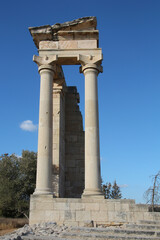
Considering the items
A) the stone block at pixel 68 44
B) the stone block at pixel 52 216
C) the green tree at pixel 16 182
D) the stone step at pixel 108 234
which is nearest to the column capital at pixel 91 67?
the stone block at pixel 68 44

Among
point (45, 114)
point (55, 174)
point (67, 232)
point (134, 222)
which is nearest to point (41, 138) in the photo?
point (45, 114)

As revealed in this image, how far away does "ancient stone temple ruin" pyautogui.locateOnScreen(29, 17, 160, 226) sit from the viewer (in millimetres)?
16484

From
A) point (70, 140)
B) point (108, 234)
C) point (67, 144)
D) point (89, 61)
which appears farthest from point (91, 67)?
point (108, 234)

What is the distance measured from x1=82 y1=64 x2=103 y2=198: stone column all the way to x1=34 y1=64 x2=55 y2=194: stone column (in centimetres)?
250

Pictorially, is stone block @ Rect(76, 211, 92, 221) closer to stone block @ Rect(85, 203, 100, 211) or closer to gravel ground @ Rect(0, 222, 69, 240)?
stone block @ Rect(85, 203, 100, 211)

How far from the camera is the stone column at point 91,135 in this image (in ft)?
57.1

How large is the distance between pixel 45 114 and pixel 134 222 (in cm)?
910

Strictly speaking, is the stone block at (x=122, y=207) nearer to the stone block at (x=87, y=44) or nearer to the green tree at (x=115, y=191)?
the stone block at (x=87, y=44)

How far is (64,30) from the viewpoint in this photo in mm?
20781

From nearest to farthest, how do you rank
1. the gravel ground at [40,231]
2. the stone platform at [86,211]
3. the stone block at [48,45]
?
the gravel ground at [40,231] → the stone platform at [86,211] → the stone block at [48,45]

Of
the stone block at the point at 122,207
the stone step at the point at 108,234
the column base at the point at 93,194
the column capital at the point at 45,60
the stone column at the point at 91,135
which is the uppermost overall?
the column capital at the point at 45,60

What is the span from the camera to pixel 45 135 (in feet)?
60.4

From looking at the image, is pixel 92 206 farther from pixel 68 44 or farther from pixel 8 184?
pixel 8 184

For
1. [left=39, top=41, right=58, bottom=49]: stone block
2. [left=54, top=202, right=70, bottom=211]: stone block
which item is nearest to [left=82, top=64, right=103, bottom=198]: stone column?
[left=54, top=202, right=70, bottom=211]: stone block
